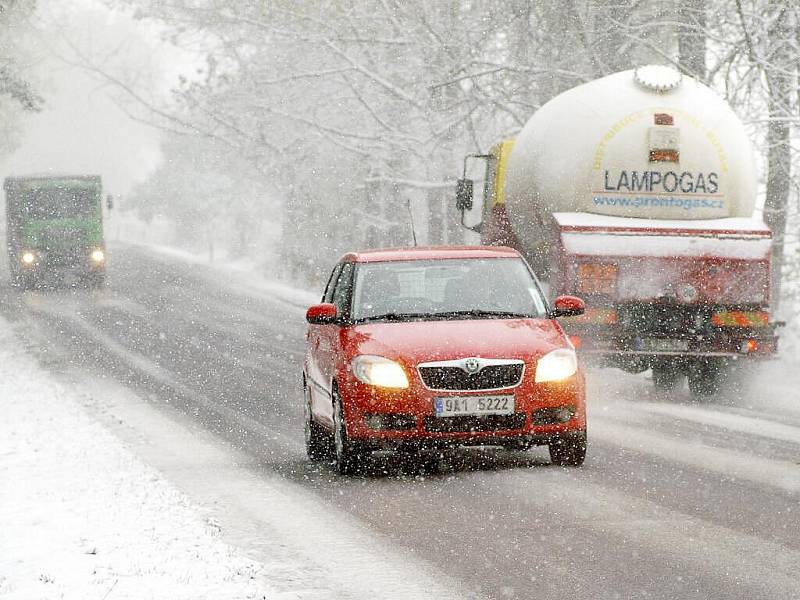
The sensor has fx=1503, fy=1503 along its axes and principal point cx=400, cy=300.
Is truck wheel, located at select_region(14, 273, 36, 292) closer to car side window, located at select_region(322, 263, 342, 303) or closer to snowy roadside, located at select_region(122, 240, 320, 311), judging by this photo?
snowy roadside, located at select_region(122, 240, 320, 311)

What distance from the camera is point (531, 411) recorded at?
9859mm

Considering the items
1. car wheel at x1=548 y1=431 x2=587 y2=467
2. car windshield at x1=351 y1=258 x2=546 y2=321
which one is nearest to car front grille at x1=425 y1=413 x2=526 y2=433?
car wheel at x1=548 y1=431 x2=587 y2=467

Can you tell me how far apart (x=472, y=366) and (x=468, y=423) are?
37cm

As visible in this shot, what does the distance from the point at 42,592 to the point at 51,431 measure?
7.07 m

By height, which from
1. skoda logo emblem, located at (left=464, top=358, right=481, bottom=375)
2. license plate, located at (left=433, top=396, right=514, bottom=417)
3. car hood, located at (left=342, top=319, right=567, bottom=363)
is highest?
car hood, located at (left=342, top=319, right=567, bottom=363)

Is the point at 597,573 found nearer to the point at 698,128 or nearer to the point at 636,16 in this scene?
the point at 698,128

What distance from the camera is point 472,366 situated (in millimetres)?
9789

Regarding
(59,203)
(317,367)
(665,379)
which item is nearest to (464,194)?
(665,379)

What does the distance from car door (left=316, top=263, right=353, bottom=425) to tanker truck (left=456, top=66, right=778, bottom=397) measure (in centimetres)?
457

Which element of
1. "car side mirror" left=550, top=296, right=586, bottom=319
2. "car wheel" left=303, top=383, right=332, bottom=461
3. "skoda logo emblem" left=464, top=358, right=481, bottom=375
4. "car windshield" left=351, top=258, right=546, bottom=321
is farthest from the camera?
"car wheel" left=303, top=383, right=332, bottom=461

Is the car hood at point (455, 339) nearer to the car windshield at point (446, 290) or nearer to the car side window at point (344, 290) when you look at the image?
the car windshield at point (446, 290)

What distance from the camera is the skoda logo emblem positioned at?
9.78 m

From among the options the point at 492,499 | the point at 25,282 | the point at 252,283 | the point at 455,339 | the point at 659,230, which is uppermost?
the point at 659,230

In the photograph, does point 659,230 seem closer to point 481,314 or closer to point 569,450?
point 481,314
